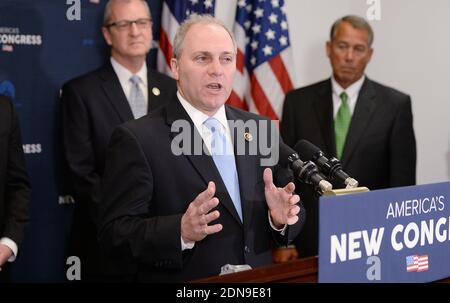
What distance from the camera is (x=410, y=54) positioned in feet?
17.4

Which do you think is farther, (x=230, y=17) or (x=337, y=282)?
(x=230, y=17)

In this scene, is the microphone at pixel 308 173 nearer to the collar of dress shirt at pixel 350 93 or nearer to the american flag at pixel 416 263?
the american flag at pixel 416 263

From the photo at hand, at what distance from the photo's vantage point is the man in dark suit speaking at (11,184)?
10.2 feet

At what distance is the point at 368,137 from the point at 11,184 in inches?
81.0

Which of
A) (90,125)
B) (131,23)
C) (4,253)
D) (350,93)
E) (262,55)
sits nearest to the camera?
(4,253)

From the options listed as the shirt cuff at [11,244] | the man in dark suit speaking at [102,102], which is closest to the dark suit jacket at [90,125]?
the man in dark suit speaking at [102,102]

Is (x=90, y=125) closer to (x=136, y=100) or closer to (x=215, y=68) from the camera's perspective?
(x=136, y=100)

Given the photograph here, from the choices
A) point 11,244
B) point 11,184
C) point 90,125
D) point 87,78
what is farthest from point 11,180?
point 87,78

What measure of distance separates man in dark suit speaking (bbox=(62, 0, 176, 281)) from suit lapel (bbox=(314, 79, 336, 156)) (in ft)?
3.03

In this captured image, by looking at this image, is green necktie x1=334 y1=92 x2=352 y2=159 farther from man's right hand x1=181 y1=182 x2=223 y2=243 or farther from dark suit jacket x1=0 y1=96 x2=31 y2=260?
man's right hand x1=181 y1=182 x2=223 y2=243

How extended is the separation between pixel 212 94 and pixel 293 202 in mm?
503
